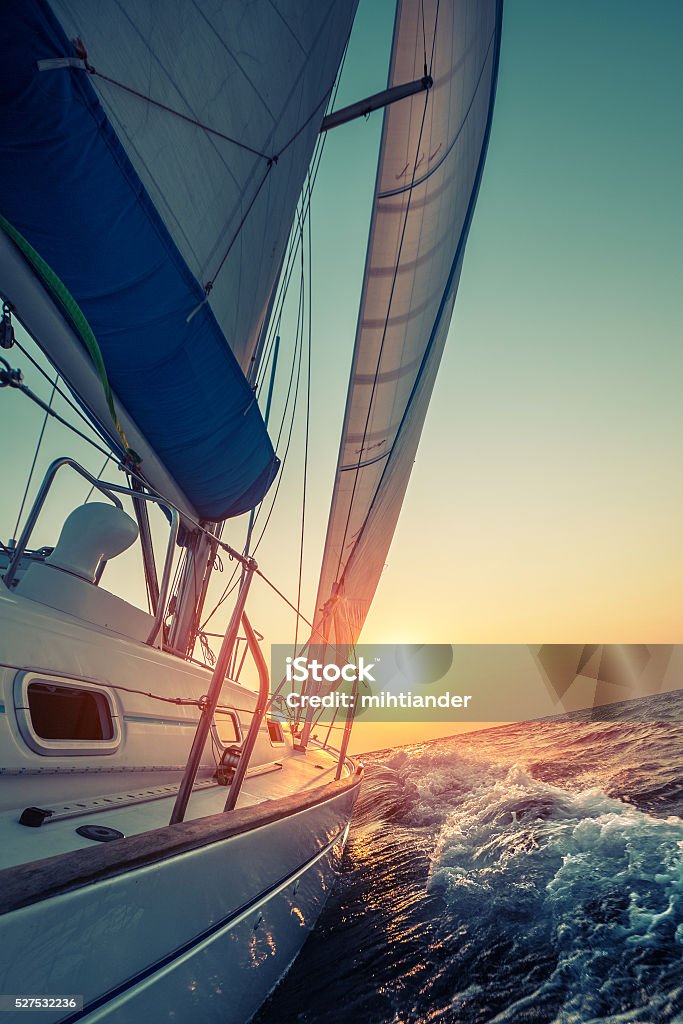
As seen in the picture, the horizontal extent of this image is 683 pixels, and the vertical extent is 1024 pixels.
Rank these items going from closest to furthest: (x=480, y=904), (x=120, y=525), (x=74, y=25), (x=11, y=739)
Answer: (x=11, y=739)
(x=74, y=25)
(x=120, y=525)
(x=480, y=904)

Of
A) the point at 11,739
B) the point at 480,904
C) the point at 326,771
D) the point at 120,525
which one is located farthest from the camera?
the point at 326,771

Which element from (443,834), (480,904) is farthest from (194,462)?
(443,834)

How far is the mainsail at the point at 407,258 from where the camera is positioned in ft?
23.5

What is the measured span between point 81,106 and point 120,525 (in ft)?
6.13

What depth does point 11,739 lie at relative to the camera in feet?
5.86

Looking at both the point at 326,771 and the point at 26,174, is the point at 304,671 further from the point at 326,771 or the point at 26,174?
the point at 26,174

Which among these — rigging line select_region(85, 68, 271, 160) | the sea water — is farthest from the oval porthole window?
rigging line select_region(85, 68, 271, 160)

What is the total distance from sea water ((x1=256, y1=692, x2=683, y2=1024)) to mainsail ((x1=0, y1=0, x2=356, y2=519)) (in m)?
2.82

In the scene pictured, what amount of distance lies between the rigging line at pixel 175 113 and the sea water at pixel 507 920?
3652mm

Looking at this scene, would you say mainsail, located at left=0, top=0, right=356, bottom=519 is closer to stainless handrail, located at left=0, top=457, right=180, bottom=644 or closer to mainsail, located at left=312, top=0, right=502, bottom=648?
stainless handrail, located at left=0, top=457, right=180, bottom=644

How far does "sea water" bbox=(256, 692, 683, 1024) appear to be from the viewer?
2.12m

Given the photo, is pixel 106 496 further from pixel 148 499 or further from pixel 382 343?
pixel 382 343

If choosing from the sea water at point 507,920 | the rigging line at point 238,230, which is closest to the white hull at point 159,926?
the sea water at point 507,920

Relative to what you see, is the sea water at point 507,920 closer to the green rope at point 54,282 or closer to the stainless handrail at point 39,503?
the stainless handrail at point 39,503
